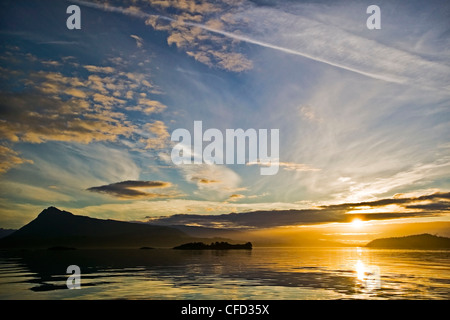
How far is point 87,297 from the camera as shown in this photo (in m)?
24.9

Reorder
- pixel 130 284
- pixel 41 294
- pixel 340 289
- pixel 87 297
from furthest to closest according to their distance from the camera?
pixel 130 284
pixel 340 289
pixel 41 294
pixel 87 297

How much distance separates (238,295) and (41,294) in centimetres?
1611

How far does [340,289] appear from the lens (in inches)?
1142
